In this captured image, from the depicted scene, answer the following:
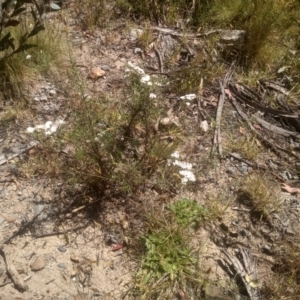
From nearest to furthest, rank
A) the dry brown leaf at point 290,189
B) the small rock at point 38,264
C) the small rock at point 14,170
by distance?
the small rock at point 38,264 → the small rock at point 14,170 → the dry brown leaf at point 290,189

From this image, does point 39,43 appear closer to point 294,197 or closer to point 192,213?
point 192,213

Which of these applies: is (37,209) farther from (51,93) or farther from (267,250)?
(267,250)

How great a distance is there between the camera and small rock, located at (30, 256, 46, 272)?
220 cm

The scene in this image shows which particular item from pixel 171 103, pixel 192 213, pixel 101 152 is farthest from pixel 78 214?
pixel 171 103

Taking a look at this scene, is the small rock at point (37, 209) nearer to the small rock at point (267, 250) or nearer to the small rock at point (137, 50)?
the small rock at point (267, 250)

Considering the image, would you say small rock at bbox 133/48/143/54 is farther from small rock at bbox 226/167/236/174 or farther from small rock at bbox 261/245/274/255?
small rock at bbox 261/245/274/255

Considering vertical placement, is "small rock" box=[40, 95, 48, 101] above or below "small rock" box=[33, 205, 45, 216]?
above

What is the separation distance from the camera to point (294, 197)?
2686 millimetres

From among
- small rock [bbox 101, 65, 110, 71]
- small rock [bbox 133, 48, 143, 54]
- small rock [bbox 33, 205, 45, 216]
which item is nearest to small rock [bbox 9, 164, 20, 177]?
small rock [bbox 33, 205, 45, 216]

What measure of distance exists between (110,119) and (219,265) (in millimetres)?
1240

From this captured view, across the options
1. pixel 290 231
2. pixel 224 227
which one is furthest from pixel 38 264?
pixel 290 231

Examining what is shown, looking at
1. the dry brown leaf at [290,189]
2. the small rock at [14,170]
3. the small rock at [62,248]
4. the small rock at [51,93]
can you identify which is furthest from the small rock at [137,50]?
the small rock at [62,248]

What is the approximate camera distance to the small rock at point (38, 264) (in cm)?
220

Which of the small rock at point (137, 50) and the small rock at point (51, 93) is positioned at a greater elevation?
the small rock at point (51, 93)
